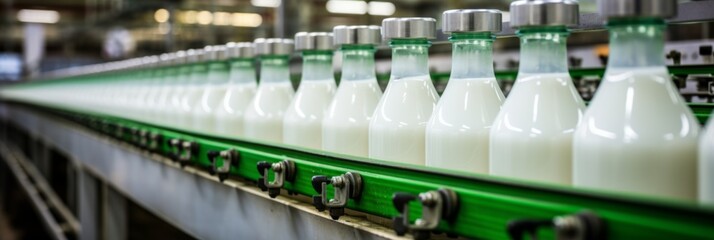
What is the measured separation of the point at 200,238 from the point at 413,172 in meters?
0.89

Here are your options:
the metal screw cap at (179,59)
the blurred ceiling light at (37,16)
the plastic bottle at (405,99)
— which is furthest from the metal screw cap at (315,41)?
the blurred ceiling light at (37,16)

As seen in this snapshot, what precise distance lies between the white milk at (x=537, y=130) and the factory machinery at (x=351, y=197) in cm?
4

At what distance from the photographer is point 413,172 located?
781 mm

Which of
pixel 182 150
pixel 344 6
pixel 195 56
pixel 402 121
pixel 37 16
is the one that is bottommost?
pixel 182 150

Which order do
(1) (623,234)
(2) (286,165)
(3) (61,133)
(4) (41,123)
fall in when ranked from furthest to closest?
(4) (41,123) → (3) (61,133) → (2) (286,165) → (1) (623,234)

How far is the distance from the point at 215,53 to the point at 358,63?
2.22 ft

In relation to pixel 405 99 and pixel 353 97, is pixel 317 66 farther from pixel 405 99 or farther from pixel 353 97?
pixel 405 99

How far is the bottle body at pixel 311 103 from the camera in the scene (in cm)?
112

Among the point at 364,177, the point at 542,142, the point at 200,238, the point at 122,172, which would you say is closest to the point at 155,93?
the point at 122,172

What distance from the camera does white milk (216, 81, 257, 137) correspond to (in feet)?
4.64

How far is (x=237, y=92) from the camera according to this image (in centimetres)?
144

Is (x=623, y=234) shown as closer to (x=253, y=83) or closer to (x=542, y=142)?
(x=542, y=142)

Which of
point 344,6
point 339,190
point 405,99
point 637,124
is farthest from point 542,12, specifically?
point 344,6

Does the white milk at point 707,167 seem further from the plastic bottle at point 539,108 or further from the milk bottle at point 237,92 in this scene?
the milk bottle at point 237,92
